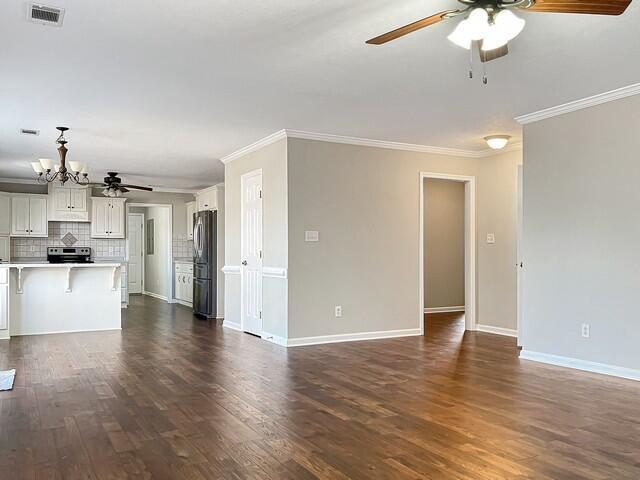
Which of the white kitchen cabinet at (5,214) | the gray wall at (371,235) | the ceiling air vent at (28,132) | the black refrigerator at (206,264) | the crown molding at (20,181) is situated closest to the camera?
the ceiling air vent at (28,132)

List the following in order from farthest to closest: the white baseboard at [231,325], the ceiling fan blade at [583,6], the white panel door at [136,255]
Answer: the white panel door at [136,255], the white baseboard at [231,325], the ceiling fan blade at [583,6]

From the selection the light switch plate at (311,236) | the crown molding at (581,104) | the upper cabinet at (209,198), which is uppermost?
the crown molding at (581,104)

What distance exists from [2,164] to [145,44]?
20.5 feet

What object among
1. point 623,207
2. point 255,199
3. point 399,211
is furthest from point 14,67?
point 623,207

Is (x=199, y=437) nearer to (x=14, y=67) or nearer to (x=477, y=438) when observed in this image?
(x=477, y=438)

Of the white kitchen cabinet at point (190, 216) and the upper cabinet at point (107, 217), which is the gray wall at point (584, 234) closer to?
the white kitchen cabinet at point (190, 216)

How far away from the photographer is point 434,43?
3.49 metres

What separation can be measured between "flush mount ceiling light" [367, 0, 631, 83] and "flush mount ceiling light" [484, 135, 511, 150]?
3686mm

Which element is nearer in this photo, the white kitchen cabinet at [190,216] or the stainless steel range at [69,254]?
the stainless steel range at [69,254]

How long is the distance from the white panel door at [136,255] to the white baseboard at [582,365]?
1083cm

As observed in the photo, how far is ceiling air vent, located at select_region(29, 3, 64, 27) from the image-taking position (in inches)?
116

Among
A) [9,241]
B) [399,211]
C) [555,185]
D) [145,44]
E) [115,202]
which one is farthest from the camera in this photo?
[115,202]

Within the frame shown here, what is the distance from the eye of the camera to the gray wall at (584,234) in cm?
458

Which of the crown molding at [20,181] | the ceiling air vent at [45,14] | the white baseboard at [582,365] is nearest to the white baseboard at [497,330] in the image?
the white baseboard at [582,365]
